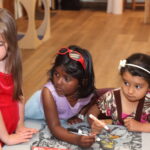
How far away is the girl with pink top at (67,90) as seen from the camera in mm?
1174

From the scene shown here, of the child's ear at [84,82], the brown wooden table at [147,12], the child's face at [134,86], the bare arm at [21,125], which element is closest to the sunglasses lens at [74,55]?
the child's ear at [84,82]

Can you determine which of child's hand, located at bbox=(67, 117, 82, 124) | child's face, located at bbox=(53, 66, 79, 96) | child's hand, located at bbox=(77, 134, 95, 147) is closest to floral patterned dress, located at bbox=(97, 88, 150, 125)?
child's hand, located at bbox=(67, 117, 82, 124)

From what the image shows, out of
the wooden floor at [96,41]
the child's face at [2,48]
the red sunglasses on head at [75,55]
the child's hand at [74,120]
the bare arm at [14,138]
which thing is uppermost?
the child's face at [2,48]

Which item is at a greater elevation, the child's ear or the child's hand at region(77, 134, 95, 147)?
the child's ear

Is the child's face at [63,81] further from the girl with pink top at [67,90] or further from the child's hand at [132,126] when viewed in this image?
the child's hand at [132,126]

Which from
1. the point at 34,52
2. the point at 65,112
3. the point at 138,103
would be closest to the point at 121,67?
the point at 138,103

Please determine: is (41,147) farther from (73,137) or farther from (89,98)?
(89,98)

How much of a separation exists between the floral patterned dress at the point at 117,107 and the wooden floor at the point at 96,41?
1068 mm

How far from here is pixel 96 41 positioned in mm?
3805

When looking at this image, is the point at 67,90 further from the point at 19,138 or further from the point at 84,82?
the point at 19,138

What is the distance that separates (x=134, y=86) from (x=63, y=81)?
28 centimetres

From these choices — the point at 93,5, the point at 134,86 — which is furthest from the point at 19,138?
the point at 93,5

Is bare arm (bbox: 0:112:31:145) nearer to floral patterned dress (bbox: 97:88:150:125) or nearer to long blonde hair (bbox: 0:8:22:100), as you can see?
long blonde hair (bbox: 0:8:22:100)

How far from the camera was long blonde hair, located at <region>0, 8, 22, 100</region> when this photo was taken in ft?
3.76
